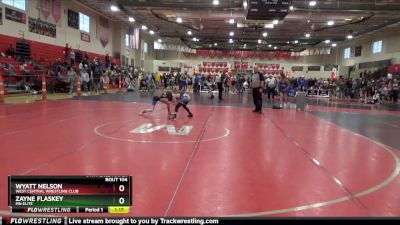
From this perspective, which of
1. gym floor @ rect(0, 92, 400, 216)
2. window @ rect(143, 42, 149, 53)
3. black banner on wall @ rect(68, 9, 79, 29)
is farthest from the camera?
window @ rect(143, 42, 149, 53)

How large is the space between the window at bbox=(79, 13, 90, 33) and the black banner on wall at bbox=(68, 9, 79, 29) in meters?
0.80

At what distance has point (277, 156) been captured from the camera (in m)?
5.93

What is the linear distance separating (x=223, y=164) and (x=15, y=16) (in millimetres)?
18705

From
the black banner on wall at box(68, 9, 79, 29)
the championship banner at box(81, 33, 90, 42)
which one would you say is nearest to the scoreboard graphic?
the black banner on wall at box(68, 9, 79, 29)

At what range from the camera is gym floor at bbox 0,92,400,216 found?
144 inches

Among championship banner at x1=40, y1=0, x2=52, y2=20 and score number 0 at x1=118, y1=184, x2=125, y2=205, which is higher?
championship banner at x1=40, y1=0, x2=52, y2=20

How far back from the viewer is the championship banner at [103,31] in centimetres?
3047

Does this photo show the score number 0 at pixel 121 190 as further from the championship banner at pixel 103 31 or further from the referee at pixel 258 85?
the championship banner at pixel 103 31

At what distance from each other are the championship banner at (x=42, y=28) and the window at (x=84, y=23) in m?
3.98

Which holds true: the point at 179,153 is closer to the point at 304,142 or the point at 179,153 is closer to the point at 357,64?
the point at 304,142

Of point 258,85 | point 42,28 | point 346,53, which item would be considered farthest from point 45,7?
point 346,53

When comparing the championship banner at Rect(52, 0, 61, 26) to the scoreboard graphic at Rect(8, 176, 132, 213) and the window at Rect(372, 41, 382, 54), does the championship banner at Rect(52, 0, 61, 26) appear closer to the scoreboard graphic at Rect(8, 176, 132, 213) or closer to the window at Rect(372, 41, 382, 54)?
the scoreboard graphic at Rect(8, 176, 132, 213)

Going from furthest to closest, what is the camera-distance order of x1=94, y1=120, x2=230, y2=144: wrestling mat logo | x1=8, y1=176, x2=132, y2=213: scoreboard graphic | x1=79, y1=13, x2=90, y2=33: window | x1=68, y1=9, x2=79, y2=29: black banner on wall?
x1=79, y1=13, x2=90, y2=33: window
x1=68, y1=9, x2=79, y2=29: black banner on wall
x1=94, y1=120, x2=230, y2=144: wrestling mat logo
x1=8, y1=176, x2=132, y2=213: scoreboard graphic
